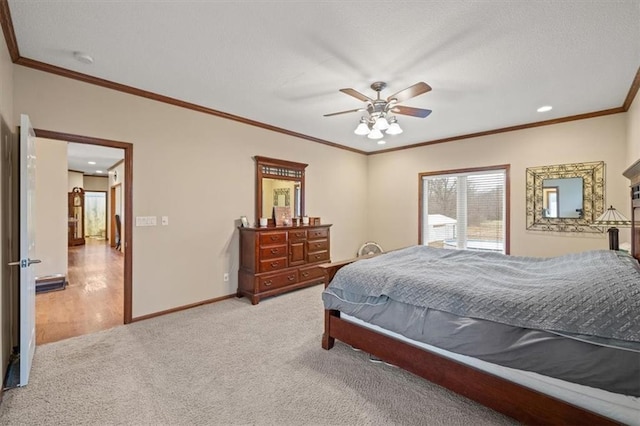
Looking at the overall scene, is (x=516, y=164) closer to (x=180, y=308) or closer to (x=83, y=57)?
(x=180, y=308)

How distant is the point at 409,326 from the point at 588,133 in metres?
4.23

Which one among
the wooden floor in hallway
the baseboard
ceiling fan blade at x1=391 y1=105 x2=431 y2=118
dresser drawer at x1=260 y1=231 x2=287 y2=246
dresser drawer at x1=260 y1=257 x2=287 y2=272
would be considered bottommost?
the wooden floor in hallway

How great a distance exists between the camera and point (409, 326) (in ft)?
7.06

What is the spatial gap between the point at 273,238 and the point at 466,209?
12.1 ft

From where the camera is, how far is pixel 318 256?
5.07 meters

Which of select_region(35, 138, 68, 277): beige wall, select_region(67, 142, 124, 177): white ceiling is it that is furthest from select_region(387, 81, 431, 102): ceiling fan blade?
select_region(35, 138, 68, 277): beige wall

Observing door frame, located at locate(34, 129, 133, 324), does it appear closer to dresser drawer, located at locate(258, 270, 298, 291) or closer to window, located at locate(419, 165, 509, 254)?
dresser drawer, located at locate(258, 270, 298, 291)

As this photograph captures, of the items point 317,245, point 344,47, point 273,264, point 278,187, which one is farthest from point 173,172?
point 344,47

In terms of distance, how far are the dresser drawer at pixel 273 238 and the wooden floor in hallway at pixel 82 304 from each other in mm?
1947

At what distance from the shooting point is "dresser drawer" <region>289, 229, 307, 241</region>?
4602 mm

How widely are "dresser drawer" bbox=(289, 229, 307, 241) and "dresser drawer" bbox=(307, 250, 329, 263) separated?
1.13 ft

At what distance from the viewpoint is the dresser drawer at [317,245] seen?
16.1 ft

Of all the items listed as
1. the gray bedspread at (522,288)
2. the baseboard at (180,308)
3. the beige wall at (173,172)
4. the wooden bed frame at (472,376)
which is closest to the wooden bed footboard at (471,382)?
the wooden bed frame at (472,376)

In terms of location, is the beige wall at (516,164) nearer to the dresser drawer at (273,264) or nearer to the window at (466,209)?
the window at (466,209)
